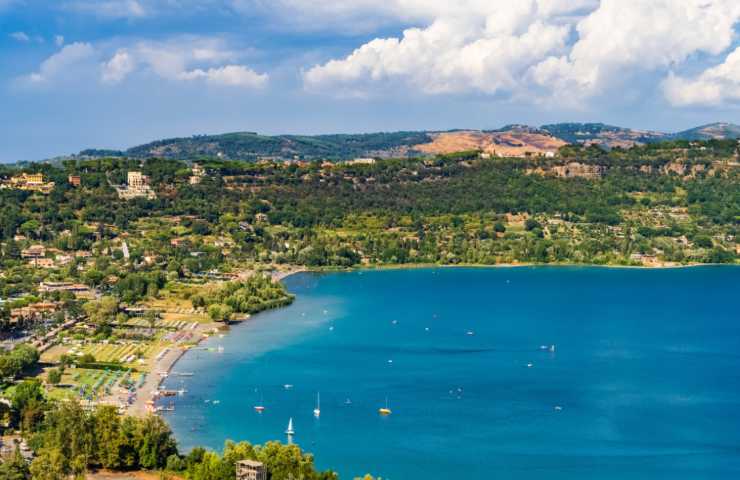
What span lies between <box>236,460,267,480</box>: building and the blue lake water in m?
4.85

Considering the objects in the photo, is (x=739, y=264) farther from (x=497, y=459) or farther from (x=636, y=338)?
(x=497, y=459)

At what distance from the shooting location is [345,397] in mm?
43281

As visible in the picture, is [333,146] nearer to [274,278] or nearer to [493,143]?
[493,143]

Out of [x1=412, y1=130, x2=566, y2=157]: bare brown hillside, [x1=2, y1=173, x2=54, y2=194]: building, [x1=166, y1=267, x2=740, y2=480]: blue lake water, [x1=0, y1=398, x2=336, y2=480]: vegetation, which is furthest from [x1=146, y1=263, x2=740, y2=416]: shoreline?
[x1=412, y1=130, x2=566, y2=157]: bare brown hillside

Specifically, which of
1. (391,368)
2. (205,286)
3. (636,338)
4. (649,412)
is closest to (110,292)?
(205,286)

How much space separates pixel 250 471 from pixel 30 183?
253ft

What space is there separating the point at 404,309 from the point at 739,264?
38.1m

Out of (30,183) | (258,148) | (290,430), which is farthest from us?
(258,148)

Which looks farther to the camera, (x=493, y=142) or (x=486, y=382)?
(x=493, y=142)

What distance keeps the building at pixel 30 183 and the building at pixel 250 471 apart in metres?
73.4

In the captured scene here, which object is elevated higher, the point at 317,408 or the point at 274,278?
the point at 317,408

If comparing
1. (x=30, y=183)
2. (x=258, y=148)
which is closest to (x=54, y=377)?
(x=30, y=183)

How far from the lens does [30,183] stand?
100 m

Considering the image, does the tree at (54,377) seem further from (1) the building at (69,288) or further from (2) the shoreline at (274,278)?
(1) the building at (69,288)
